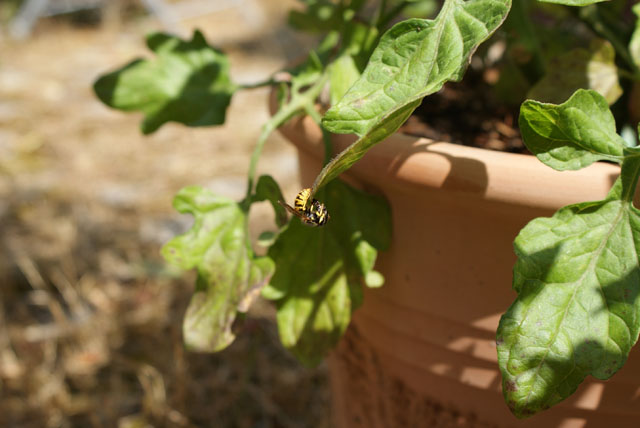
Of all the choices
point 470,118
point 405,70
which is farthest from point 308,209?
point 470,118

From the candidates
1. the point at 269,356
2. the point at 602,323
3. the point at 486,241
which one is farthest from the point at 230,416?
the point at 602,323

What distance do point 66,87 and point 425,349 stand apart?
106 inches

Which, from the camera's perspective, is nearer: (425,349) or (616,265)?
(616,265)

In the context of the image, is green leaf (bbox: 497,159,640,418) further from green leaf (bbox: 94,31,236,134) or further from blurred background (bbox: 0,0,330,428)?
blurred background (bbox: 0,0,330,428)

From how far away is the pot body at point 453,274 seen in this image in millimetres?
745

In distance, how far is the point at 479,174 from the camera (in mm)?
747

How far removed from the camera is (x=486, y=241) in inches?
31.4

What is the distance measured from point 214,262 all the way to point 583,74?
0.53 meters

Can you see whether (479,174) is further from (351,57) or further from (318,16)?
(318,16)

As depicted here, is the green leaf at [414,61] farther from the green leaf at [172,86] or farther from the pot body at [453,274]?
the green leaf at [172,86]

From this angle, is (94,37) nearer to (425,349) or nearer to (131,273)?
(131,273)

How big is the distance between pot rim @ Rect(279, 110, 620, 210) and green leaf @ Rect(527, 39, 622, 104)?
18 centimetres

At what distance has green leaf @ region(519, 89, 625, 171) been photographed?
636 millimetres

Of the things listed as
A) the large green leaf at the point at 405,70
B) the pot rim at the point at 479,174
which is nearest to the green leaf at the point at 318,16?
the pot rim at the point at 479,174
